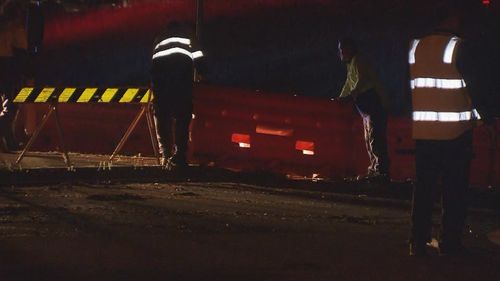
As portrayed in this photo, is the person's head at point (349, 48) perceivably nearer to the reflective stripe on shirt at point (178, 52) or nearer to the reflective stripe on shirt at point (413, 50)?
the reflective stripe on shirt at point (178, 52)

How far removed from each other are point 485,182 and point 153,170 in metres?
4.12

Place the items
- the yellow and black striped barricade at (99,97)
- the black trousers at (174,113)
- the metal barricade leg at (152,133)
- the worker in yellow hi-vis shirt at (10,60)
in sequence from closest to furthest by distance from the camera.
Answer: the black trousers at (174,113), the yellow and black striped barricade at (99,97), the metal barricade leg at (152,133), the worker in yellow hi-vis shirt at (10,60)

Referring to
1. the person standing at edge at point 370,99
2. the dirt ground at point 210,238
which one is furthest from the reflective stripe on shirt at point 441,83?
the person standing at edge at point 370,99

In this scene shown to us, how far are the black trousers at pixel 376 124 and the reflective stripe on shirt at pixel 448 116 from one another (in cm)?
544

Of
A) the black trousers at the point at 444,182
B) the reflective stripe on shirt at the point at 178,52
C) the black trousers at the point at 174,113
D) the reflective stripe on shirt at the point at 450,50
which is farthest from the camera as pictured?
the black trousers at the point at 174,113

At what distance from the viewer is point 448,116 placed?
864 centimetres

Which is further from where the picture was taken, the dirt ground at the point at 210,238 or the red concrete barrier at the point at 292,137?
the red concrete barrier at the point at 292,137

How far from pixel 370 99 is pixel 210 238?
517 centimetres

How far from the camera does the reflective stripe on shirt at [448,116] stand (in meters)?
8.65

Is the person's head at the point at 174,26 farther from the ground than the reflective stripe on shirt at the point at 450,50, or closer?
farther from the ground

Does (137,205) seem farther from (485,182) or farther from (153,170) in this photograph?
(485,182)

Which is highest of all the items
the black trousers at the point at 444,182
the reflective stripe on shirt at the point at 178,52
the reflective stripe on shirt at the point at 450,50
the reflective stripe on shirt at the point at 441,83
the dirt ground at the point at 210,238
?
the reflective stripe on shirt at the point at 178,52

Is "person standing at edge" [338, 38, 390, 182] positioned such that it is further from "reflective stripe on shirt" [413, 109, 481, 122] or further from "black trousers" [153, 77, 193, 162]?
"reflective stripe on shirt" [413, 109, 481, 122]

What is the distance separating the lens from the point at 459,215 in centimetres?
895
